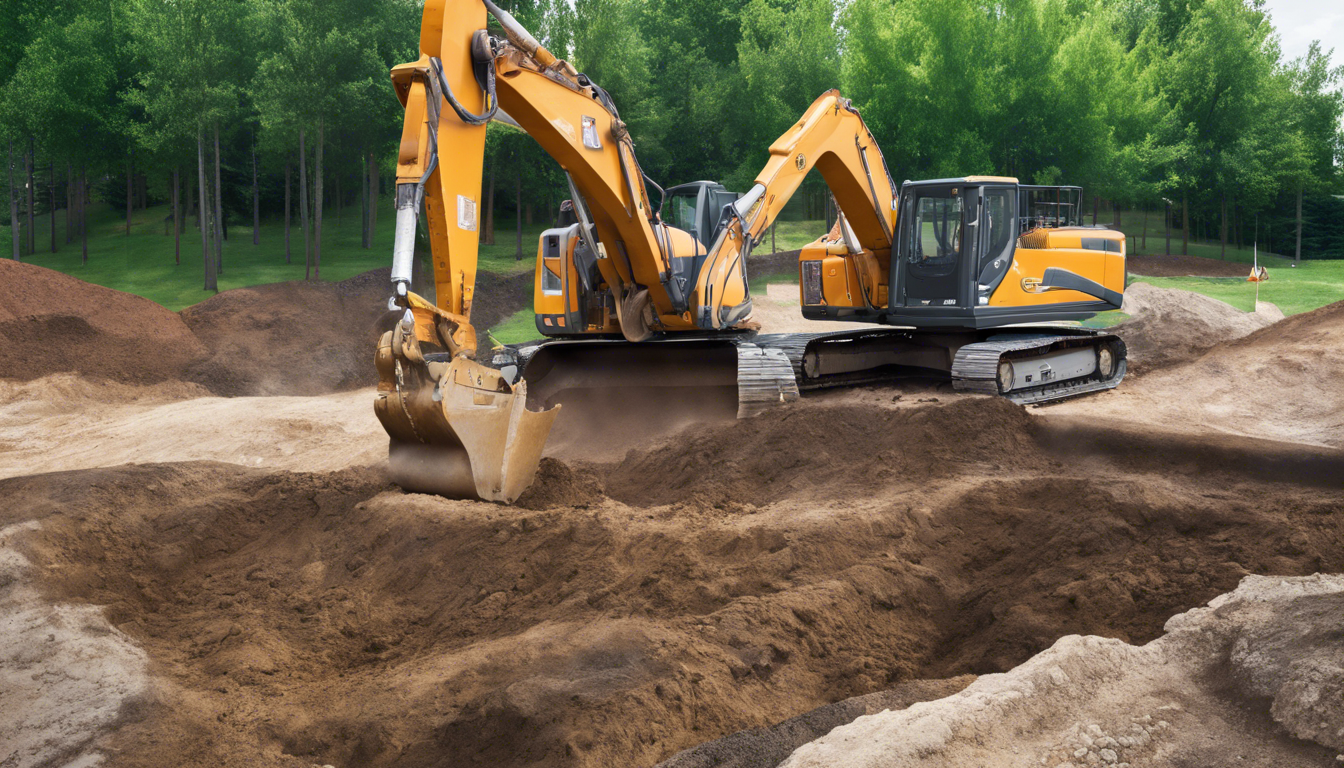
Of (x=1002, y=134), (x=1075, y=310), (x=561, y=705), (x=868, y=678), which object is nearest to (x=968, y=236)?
(x=1075, y=310)

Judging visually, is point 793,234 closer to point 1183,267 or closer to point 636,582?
point 1183,267

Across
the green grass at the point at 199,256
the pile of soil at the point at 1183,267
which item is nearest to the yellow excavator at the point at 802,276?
the green grass at the point at 199,256

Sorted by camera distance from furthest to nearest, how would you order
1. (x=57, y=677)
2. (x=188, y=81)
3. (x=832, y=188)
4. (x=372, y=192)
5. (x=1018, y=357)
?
1. (x=372, y=192)
2. (x=188, y=81)
3. (x=832, y=188)
4. (x=1018, y=357)
5. (x=57, y=677)

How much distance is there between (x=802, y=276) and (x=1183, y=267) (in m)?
23.7

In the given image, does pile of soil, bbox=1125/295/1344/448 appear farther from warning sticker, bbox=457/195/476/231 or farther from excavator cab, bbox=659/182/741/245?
warning sticker, bbox=457/195/476/231

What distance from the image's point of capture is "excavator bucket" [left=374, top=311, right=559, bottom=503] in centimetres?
675

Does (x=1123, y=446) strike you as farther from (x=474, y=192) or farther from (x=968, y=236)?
(x=474, y=192)

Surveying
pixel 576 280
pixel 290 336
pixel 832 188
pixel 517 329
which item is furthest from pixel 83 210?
pixel 832 188

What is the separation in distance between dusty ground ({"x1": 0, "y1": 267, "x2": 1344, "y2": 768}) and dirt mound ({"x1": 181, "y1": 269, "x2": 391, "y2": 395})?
887 centimetres

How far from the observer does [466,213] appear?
7391 mm

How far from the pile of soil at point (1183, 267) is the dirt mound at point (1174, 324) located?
1244 centimetres

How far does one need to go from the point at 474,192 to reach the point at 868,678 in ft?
15.8

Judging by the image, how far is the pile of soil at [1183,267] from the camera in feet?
99.4

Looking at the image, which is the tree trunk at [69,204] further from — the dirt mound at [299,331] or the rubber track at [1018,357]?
the rubber track at [1018,357]
